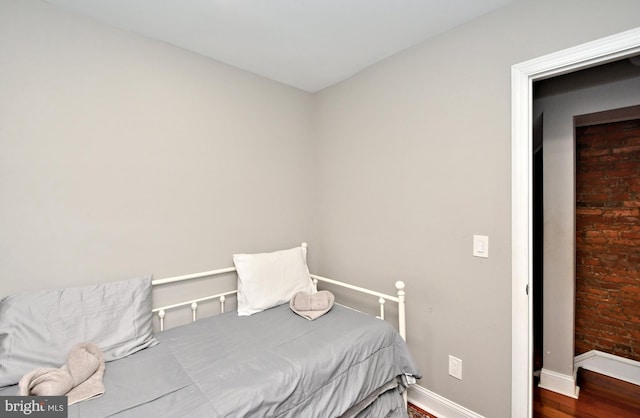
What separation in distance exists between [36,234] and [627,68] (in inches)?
146

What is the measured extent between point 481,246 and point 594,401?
1668 mm

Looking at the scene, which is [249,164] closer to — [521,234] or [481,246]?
[481,246]

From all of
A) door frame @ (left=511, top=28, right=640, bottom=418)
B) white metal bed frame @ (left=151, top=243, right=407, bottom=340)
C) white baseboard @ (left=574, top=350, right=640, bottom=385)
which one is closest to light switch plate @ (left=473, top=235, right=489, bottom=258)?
door frame @ (left=511, top=28, right=640, bottom=418)

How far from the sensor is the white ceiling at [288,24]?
1.52 m

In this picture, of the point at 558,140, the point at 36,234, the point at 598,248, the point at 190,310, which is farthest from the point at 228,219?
the point at 598,248

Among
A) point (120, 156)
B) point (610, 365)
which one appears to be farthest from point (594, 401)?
point (120, 156)

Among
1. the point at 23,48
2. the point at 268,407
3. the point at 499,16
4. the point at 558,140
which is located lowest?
the point at 268,407

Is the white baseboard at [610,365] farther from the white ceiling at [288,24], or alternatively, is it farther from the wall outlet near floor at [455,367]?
the white ceiling at [288,24]

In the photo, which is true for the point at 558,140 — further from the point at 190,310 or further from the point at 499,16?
the point at 190,310

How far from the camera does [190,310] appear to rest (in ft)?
6.35

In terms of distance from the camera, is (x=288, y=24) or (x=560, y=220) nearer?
(x=288, y=24)

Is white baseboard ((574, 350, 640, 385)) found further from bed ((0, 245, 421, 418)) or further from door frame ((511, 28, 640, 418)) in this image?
bed ((0, 245, 421, 418))

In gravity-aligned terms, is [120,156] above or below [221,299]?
above

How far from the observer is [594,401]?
6.81ft
